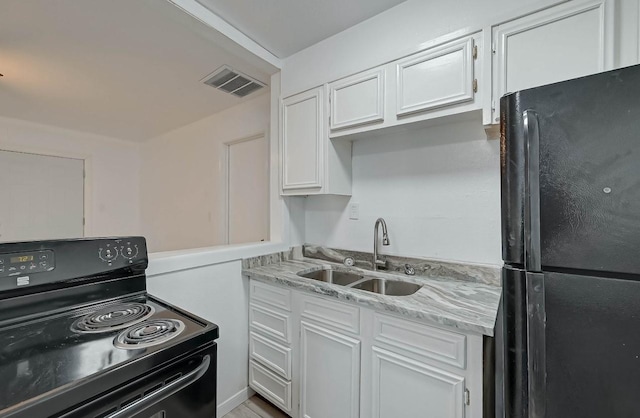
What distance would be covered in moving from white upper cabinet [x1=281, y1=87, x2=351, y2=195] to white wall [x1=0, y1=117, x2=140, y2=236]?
12.2 ft

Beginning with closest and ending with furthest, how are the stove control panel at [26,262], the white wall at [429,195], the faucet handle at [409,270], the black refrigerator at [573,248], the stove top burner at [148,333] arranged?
the black refrigerator at [573,248]
the stove top burner at [148,333]
the stove control panel at [26,262]
the white wall at [429,195]
the faucet handle at [409,270]

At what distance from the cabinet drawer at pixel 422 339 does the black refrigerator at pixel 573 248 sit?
367 mm

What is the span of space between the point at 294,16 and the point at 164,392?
201 cm

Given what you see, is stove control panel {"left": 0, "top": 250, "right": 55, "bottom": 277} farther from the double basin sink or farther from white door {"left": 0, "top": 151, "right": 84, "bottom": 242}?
white door {"left": 0, "top": 151, "right": 84, "bottom": 242}

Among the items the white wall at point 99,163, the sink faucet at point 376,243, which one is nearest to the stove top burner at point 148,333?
the sink faucet at point 376,243

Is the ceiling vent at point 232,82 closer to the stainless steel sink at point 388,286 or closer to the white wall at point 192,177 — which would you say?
the white wall at point 192,177

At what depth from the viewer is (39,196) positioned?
358 cm

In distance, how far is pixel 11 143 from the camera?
3363mm

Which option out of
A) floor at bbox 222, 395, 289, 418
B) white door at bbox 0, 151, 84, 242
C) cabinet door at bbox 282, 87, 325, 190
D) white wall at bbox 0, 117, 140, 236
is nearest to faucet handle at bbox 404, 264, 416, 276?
cabinet door at bbox 282, 87, 325, 190

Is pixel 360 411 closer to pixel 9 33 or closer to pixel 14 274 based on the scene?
pixel 14 274

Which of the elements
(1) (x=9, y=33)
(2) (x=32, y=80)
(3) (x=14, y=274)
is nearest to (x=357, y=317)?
(3) (x=14, y=274)

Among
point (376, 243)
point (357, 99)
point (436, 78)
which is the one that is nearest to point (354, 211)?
point (376, 243)

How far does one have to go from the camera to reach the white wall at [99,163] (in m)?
3.46

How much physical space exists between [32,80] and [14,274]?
8.27 feet
